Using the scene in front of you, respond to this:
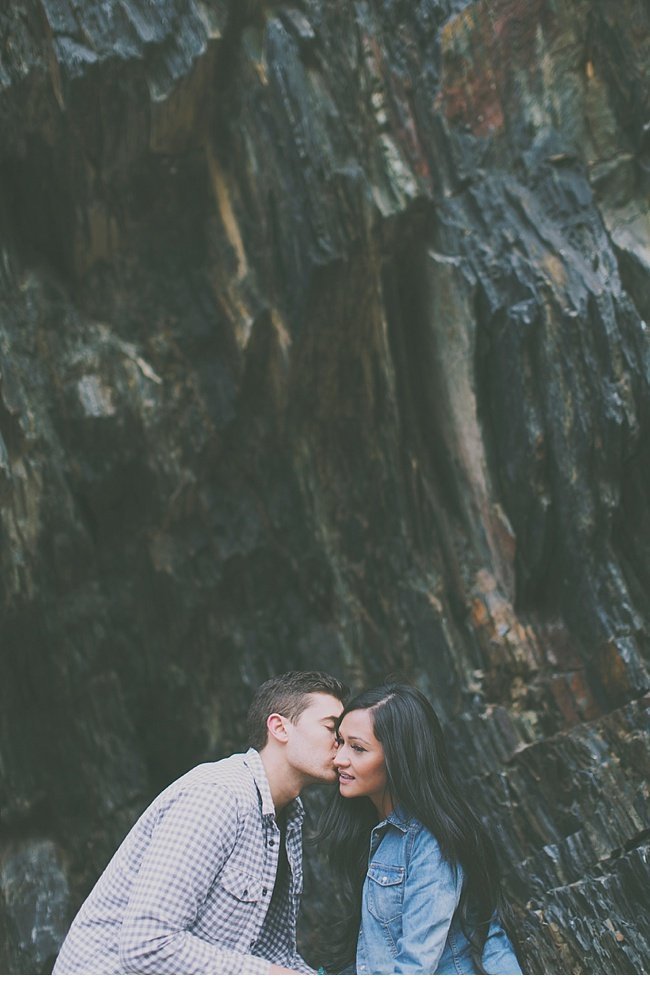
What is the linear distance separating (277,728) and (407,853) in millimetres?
856

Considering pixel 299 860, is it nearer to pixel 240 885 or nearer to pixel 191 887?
pixel 240 885

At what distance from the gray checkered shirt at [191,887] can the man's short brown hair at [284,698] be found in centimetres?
25

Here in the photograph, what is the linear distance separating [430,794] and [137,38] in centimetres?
626

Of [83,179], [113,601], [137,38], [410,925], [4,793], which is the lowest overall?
[410,925]

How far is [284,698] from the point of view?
450 cm

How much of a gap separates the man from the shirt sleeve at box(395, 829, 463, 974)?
1.71 ft

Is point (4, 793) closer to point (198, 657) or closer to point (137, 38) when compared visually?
point (198, 657)

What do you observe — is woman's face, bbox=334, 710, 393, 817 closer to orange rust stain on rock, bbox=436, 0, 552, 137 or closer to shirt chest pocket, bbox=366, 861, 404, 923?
shirt chest pocket, bbox=366, 861, 404, 923

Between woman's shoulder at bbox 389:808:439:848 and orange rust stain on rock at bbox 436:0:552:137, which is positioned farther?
orange rust stain on rock at bbox 436:0:552:137

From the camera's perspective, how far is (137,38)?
7387mm

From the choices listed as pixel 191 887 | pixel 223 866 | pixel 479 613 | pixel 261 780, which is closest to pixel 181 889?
pixel 191 887

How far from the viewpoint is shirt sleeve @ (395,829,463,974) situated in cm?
402

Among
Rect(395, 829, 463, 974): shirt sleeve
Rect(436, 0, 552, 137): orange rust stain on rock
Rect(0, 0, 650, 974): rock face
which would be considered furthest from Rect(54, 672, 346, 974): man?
Rect(436, 0, 552, 137): orange rust stain on rock
